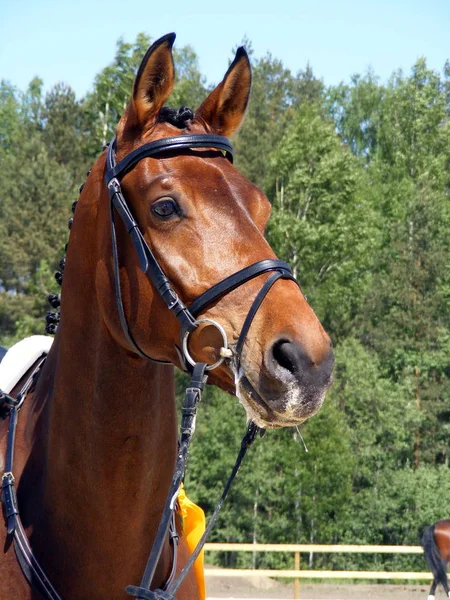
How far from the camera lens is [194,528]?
387 cm

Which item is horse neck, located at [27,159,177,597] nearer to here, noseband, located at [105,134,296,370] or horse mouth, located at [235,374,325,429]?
noseband, located at [105,134,296,370]

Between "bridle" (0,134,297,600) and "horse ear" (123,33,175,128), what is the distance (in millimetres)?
143

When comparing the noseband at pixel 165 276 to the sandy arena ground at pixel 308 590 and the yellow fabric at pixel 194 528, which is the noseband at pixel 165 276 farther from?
the sandy arena ground at pixel 308 590

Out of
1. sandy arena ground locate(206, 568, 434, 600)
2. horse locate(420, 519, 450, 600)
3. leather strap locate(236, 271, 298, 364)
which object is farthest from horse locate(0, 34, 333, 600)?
sandy arena ground locate(206, 568, 434, 600)

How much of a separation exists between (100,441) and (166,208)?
84 centimetres

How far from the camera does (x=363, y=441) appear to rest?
27406 millimetres

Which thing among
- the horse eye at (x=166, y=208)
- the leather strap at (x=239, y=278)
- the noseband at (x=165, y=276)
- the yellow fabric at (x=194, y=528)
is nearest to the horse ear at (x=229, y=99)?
the noseband at (x=165, y=276)

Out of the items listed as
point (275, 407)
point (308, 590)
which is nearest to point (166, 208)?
point (275, 407)

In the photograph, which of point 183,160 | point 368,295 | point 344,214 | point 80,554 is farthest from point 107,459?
point 368,295

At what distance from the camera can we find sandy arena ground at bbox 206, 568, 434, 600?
64.3ft

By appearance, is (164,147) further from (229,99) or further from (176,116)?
(229,99)

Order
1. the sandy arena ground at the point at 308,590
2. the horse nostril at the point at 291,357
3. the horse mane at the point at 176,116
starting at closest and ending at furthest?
the horse nostril at the point at 291,357 < the horse mane at the point at 176,116 < the sandy arena ground at the point at 308,590

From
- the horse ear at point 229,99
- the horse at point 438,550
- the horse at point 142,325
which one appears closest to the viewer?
the horse at point 142,325

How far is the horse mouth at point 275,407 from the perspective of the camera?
2.31 meters
